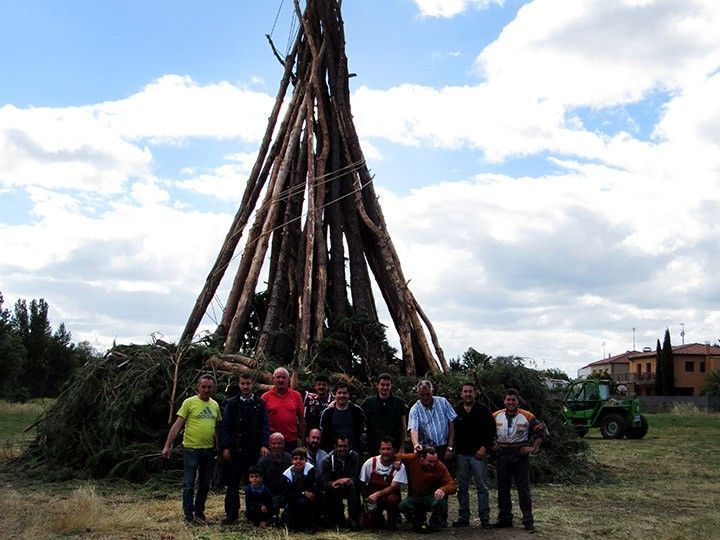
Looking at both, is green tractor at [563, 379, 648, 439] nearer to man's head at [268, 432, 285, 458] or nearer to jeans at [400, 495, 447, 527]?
jeans at [400, 495, 447, 527]

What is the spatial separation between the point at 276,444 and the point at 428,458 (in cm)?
120

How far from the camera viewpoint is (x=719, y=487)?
9.73 meters

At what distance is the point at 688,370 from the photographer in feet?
164

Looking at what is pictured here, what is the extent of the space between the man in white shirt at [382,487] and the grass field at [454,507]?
197 millimetres

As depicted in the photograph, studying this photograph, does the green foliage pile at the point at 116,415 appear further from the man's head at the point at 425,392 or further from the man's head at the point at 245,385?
the man's head at the point at 425,392

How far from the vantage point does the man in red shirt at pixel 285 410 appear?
7320 millimetres

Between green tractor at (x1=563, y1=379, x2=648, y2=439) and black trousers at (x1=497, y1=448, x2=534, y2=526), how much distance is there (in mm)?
12151

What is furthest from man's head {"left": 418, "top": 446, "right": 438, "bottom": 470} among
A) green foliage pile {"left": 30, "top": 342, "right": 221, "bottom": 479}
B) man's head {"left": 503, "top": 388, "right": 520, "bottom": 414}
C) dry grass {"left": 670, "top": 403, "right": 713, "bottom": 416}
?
dry grass {"left": 670, "top": 403, "right": 713, "bottom": 416}

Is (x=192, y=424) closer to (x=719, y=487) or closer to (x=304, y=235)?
(x=304, y=235)

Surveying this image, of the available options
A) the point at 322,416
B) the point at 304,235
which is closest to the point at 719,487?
the point at 322,416

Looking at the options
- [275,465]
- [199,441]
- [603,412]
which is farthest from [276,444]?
[603,412]

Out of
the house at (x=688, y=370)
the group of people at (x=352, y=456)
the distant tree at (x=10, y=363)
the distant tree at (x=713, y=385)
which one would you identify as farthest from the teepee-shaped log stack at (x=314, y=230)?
the house at (x=688, y=370)

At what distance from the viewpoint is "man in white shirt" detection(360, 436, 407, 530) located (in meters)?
6.60

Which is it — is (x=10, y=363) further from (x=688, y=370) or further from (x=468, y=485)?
(x=688, y=370)
